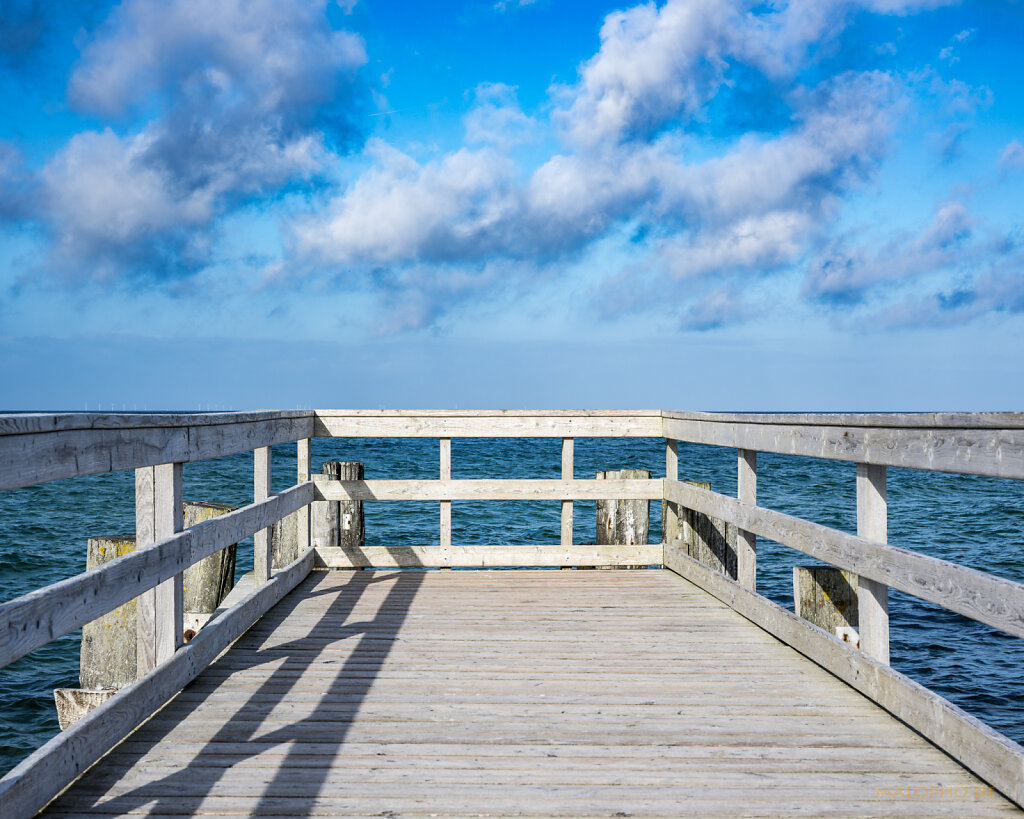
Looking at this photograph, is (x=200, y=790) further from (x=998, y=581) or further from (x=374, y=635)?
(x=998, y=581)

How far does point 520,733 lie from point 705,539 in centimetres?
346

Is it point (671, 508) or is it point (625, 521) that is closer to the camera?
point (671, 508)

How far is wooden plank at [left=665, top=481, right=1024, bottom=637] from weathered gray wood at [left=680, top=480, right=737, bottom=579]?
4.62 feet

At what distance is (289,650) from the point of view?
3.99m

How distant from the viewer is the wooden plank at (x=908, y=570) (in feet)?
7.60

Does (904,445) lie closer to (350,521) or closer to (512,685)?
(512,685)

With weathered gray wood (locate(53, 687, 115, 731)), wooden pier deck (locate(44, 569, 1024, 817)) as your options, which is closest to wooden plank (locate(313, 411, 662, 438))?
wooden pier deck (locate(44, 569, 1024, 817))

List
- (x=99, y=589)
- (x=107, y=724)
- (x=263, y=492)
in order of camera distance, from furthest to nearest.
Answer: (x=263, y=492) → (x=107, y=724) → (x=99, y=589)

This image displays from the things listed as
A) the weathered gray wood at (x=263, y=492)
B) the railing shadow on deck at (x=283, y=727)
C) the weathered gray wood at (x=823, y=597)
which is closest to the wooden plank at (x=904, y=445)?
the weathered gray wood at (x=823, y=597)

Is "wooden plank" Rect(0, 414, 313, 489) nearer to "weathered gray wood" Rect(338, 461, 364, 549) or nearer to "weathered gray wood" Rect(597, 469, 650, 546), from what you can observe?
"weathered gray wood" Rect(338, 461, 364, 549)

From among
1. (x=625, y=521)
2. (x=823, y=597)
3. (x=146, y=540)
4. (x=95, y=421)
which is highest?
(x=95, y=421)

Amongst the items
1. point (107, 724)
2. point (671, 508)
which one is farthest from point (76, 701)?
point (671, 508)

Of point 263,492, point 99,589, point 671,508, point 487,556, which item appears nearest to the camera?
point 99,589

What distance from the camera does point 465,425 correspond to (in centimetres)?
607
